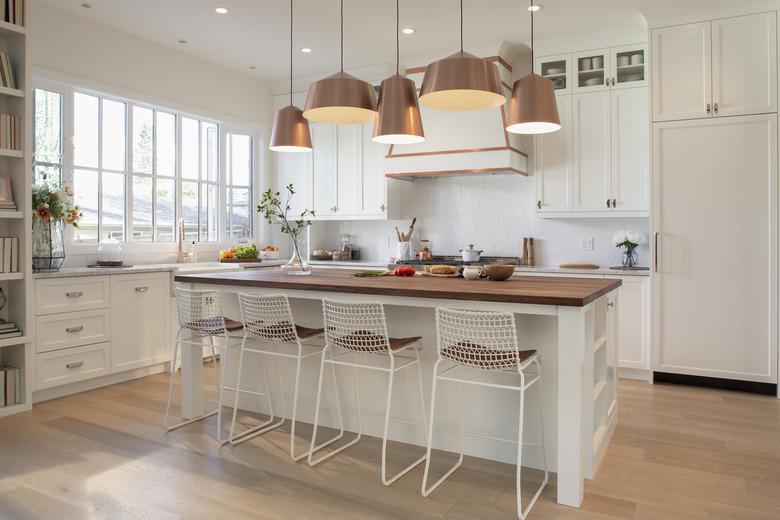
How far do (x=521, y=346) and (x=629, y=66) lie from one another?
3.15 m

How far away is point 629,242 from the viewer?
16.3 ft

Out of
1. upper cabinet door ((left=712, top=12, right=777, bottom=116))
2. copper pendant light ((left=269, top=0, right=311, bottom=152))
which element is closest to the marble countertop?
copper pendant light ((left=269, top=0, right=311, bottom=152))

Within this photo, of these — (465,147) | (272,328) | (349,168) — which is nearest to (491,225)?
(465,147)

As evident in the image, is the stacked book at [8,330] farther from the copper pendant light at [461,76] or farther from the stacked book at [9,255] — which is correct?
the copper pendant light at [461,76]

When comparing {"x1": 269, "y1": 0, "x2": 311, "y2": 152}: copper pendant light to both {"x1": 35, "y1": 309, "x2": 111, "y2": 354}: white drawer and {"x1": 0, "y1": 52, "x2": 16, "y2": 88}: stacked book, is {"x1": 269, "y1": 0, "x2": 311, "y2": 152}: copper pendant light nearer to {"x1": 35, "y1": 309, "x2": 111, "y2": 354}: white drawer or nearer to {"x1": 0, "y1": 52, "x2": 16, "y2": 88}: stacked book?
{"x1": 0, "y1": 52, "x2": 16, "y2": 88}: stacked book

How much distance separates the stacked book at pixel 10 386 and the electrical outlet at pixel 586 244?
182 inches

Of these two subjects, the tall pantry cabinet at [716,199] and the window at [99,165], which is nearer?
the tall pantry cabinet at [716,199]

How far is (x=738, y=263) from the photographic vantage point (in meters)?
4.36

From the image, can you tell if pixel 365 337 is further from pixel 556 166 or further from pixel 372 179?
pixel 372 179

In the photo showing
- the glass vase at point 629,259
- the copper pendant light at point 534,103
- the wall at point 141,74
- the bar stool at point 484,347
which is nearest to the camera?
the bar stool at point 484,347

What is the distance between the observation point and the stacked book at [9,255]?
3.86m

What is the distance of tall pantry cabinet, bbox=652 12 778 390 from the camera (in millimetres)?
4285

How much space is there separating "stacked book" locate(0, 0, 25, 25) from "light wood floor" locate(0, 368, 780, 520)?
8.50 feet

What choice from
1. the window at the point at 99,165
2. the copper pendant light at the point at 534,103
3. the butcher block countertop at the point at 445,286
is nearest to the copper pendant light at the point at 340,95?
the copper pendant light at the point at 534,103
